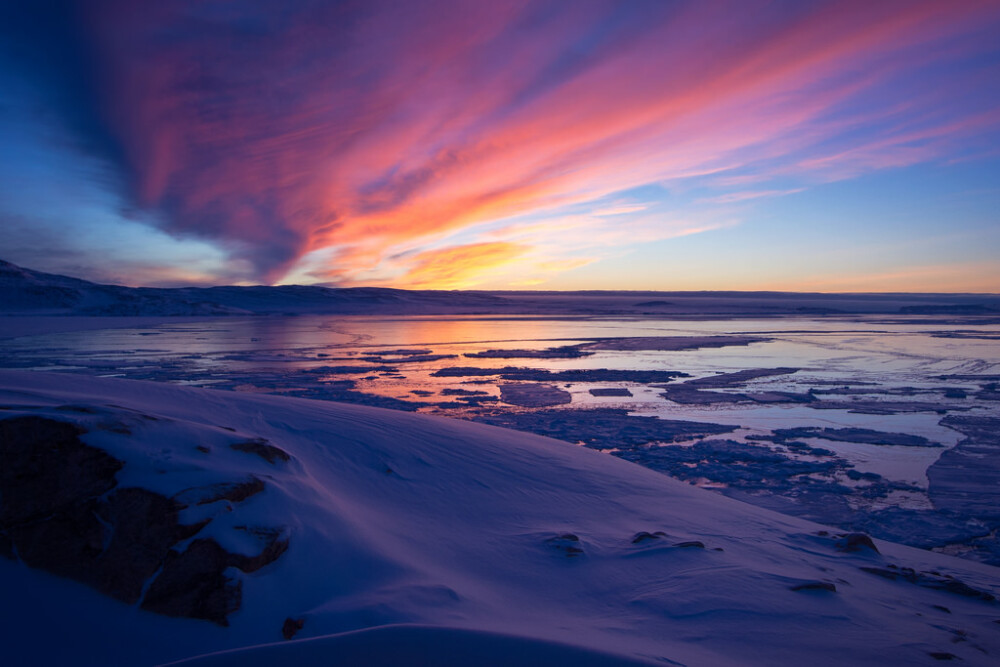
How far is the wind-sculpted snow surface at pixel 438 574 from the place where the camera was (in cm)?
198

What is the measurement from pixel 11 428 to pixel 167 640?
1310mm

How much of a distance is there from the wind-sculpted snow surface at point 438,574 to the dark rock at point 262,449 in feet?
0.05

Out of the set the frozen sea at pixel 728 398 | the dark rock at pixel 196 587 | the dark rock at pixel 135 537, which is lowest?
the frozen sea at pixel 728 398

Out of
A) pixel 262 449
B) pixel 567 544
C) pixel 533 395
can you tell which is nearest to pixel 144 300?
pixel 533 395

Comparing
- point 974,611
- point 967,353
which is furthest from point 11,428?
point 967,353

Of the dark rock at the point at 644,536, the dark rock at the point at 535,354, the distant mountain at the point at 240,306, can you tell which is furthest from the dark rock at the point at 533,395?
the distant mountain at the point at 240,306

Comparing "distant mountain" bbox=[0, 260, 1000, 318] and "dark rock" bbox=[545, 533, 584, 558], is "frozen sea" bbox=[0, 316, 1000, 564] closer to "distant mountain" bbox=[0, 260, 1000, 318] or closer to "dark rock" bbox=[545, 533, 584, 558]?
"dark rock" bbox=[545, 533, 584, 558]

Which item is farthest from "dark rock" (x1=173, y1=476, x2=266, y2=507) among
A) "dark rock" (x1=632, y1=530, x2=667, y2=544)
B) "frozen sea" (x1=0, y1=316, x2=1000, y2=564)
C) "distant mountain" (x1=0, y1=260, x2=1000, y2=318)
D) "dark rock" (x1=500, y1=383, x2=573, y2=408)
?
"distant mountain" (x1=0, y1=260, x2=1000, y2=318)

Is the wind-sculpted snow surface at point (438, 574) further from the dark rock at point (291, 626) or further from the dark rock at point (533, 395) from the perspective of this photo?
the dark rock at point (533, 395)

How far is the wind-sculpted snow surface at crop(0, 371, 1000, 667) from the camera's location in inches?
78.1

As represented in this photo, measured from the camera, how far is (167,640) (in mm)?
2006

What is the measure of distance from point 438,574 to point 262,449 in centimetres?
132

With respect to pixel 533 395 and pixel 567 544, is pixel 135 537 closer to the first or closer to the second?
pixel 567 544

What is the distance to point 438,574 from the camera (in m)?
2.60
